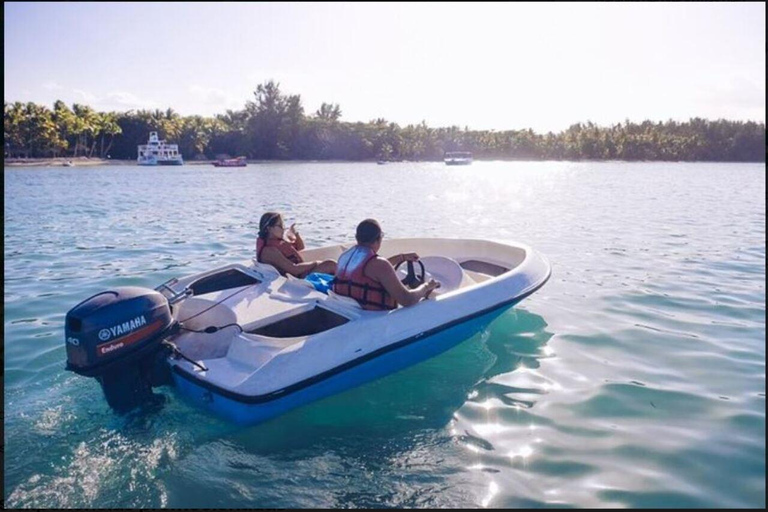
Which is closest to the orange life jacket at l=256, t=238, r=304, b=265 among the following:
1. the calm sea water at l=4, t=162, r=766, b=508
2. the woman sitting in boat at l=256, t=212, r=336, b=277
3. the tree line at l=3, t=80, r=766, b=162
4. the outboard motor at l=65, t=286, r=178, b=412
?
the woman sitting in boat at l=256, t=212, r=336, b=277

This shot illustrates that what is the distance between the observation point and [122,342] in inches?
161

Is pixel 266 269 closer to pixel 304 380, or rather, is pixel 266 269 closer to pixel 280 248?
pixel 280 248

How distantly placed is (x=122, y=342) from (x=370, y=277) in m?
2.04

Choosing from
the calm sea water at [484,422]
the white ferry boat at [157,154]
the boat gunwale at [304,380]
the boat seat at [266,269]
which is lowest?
the calm sea water at [484,422]

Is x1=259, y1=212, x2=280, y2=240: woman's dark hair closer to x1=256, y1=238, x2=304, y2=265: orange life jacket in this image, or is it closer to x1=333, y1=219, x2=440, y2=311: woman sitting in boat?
x1=256, y1=238, x2=304, y2=265: orange life jacket

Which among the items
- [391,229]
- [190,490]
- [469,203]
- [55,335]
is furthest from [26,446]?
[469,203]

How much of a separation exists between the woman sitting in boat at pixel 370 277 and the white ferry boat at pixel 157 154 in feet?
236

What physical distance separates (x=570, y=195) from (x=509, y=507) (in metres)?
26.8

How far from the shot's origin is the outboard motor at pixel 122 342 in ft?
13.1

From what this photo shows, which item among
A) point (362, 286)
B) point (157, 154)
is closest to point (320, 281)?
point (362, 286)


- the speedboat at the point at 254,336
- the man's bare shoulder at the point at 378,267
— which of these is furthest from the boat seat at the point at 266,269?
the man's bare shoulder at the point at 378,267

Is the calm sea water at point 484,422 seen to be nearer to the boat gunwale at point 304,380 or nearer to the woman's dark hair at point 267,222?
the boat gunwale at point 304,380

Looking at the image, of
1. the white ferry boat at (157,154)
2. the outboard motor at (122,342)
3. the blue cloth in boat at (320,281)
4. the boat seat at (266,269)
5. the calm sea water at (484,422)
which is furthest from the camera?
the white ferry boat at (157,154)

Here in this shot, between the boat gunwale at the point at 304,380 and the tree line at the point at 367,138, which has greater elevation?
the tree line at the point at 367,138
